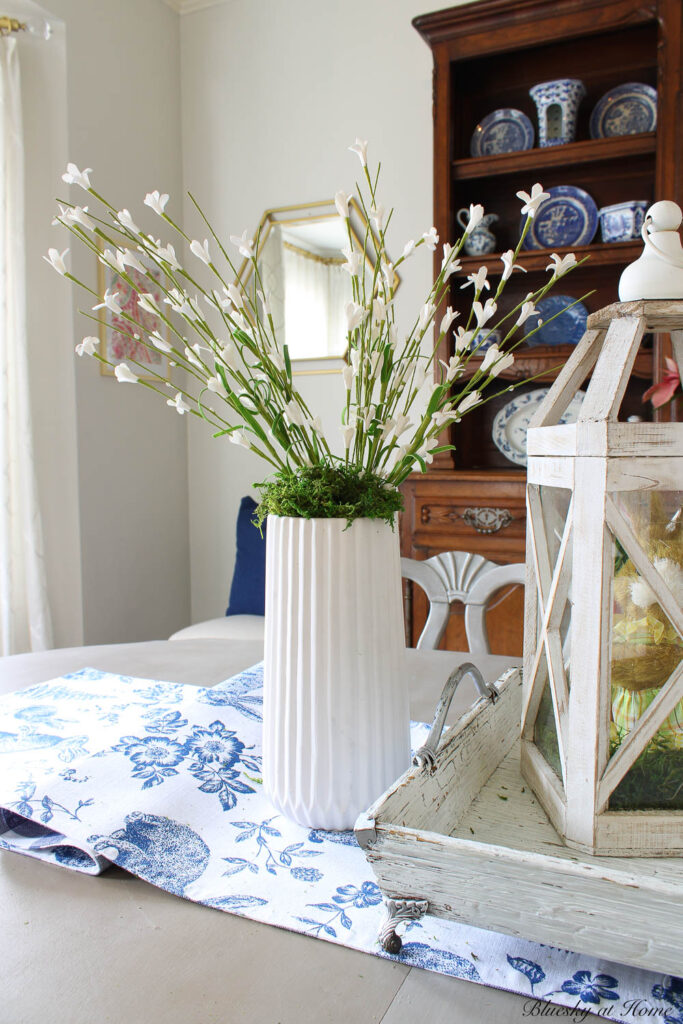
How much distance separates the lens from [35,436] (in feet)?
9.21

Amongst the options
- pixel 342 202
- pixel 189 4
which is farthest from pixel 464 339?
pixel 189 4

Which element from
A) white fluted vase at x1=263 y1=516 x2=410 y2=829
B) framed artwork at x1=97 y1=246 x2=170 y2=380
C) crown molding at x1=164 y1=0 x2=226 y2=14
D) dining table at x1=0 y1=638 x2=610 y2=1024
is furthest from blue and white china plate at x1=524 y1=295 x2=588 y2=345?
dining table at x1=0 y1=638 x2=610 y2=1024

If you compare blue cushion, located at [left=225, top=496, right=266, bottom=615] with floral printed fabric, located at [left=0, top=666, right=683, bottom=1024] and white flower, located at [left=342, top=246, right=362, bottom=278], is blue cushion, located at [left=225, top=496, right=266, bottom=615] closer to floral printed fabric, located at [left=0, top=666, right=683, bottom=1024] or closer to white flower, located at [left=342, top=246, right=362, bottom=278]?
floral printed fabric, located at [left=0, top=666, right=683, bottom=1024]

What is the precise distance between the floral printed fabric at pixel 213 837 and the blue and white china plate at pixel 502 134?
2.33 metres

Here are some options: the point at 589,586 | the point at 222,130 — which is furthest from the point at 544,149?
the point at 589,586

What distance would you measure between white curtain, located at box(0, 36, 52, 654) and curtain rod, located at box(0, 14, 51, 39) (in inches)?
1.3

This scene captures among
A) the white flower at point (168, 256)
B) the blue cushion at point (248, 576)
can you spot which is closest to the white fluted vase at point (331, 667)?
the white flower at point (168, 256)

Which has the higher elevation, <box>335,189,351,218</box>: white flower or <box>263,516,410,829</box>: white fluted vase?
<box>335,189,351,218</box>: white flower

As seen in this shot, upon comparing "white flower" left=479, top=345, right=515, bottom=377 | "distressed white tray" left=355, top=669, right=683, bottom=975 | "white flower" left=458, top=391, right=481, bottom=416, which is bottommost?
"distressed white tray" left=355, top=669, right=683, bottom=975

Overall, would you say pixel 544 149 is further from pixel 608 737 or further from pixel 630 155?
pixel 608 737

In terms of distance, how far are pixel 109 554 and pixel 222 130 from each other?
1918mm

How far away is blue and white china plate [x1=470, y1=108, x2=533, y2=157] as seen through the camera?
8.73 ft

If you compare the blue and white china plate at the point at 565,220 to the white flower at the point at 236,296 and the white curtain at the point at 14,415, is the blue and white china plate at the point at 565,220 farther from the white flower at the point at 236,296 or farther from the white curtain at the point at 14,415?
the white flower at the point at 236,296

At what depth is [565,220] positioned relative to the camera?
104 inches
